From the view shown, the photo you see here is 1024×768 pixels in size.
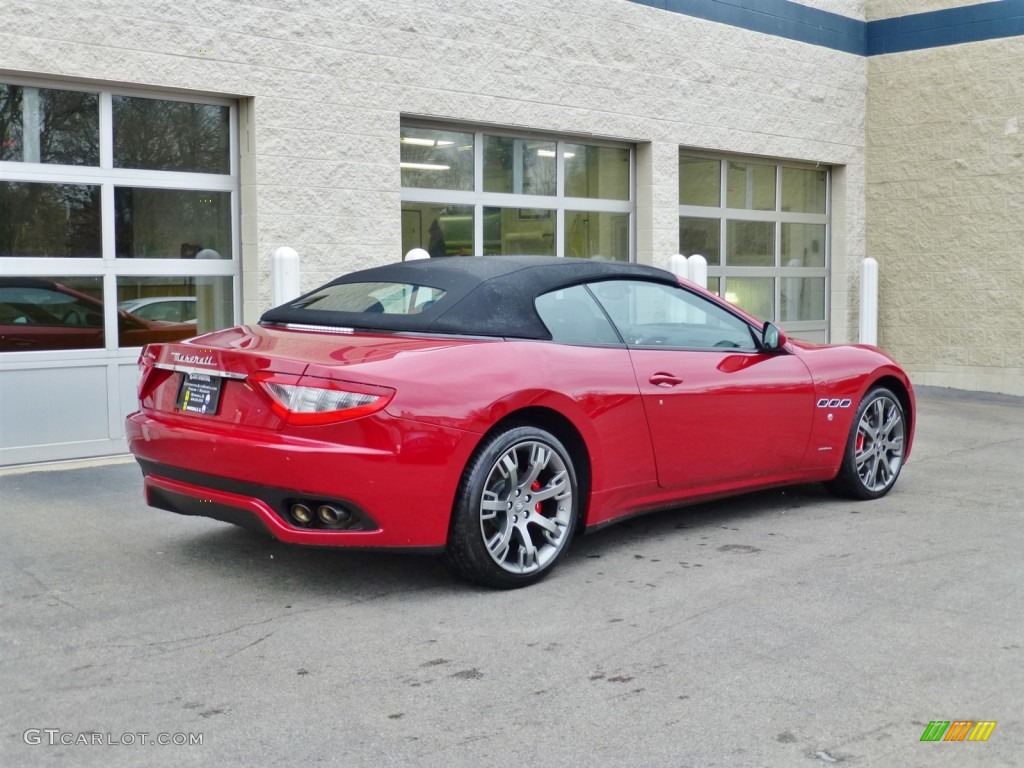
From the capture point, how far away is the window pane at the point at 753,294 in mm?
13453

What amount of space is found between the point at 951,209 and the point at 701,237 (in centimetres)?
315

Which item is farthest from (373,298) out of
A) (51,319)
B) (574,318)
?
(51,319)

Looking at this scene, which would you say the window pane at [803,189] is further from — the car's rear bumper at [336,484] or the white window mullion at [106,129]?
the car's rear bumper at [336,484]

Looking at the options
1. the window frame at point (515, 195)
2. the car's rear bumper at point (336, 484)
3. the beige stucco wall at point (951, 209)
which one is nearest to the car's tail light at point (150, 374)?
the car's rear bumper at point (336, 484)

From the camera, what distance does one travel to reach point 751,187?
1364 cm

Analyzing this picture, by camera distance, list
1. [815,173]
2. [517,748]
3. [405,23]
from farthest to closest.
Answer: [815,173], [405,23], [517,748]

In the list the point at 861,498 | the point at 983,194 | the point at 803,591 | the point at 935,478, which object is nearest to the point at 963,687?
the point at 803,591

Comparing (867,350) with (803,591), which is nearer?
(803,591)

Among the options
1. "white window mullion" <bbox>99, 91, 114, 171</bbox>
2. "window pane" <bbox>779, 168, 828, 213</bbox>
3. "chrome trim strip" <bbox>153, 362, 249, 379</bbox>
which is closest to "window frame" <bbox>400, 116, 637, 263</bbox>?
"white window mullion" <bbox>99, 91, 114, 171</bbox>

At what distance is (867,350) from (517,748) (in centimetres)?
435

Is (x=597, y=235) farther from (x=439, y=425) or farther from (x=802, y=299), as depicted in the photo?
(x=439, y=425)

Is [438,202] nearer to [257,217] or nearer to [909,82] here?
[257,217]

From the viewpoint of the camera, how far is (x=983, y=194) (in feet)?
44.4

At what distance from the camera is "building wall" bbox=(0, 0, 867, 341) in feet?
27.9
